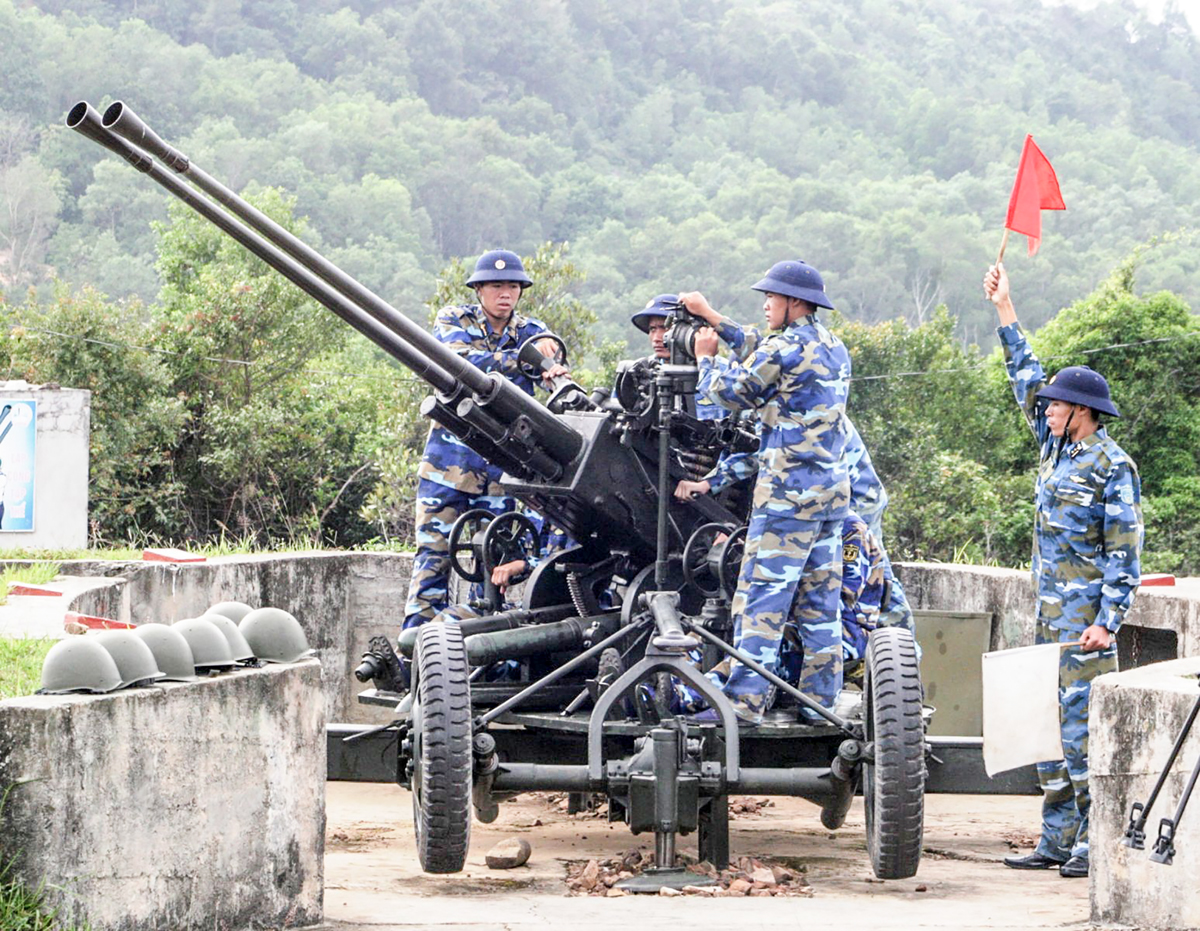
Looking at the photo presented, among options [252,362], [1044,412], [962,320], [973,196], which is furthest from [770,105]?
[1044,412]

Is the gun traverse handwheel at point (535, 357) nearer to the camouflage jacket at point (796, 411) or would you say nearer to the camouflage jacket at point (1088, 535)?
the camouflage jacket at point (796, 411)

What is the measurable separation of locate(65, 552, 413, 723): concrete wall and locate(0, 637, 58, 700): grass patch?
339cm

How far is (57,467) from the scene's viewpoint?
13.9 m

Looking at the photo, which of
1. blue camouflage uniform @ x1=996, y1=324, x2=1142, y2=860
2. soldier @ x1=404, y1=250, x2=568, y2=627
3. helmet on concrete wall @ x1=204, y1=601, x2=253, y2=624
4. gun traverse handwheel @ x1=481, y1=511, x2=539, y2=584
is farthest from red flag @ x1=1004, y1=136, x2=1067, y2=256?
helmet on concrete wall @ x1=204, y1=601, x2=253, y2=624

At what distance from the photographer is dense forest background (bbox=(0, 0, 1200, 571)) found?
18734 millimetres

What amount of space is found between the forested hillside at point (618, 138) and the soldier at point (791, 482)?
40985 millimetres

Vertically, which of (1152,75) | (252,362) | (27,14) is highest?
(1152,75)

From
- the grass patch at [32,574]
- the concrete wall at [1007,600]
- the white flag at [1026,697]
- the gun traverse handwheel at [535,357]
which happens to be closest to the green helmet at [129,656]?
the white flag at [1026,697]

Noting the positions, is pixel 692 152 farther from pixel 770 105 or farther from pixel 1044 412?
pixel 1044 412

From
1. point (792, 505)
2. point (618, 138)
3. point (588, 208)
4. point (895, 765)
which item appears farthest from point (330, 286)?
point (618, 138)

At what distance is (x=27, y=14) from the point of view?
71.5 metres

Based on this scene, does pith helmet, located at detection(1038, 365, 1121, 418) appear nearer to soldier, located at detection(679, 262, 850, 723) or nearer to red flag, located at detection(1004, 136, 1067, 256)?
soldier, located at detection(679, 262, 850, 723)

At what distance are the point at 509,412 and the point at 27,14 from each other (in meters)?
69.3

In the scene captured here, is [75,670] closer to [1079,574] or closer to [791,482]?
[791,482]
